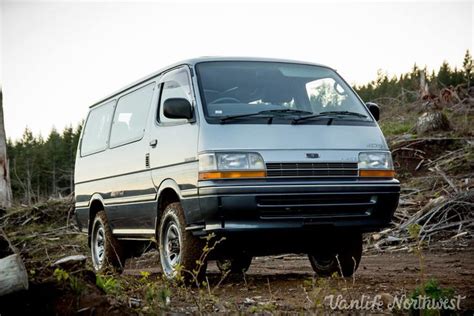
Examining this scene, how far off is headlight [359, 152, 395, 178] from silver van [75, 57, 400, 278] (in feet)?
0.03

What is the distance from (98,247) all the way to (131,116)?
6.76 ft

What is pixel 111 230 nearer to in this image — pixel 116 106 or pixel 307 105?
pixel 116 106

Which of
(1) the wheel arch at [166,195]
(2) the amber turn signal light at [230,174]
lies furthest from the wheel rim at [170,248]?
(2) the amber turn signal light at [230,174]

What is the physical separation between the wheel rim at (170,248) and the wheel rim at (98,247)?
2247 mm

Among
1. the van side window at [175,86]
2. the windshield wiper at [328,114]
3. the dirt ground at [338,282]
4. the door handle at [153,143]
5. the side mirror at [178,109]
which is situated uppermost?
the van side window at [175,86]

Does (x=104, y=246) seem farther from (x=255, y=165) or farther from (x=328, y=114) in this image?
(x=328, y=114)

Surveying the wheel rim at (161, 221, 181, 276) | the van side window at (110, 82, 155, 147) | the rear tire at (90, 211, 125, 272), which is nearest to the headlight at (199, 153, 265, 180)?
the wheel rim at (161, 221, 181, 276)

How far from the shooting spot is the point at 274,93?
6.96 m

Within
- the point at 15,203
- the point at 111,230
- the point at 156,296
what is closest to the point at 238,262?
the point at 111,230

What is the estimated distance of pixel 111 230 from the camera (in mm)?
8562

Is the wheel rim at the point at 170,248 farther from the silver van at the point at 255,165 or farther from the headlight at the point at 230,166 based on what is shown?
the headlight at the point at 230,166

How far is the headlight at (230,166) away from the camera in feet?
19.9

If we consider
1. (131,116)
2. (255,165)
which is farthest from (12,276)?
(131,116)

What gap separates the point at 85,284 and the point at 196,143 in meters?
2.20
